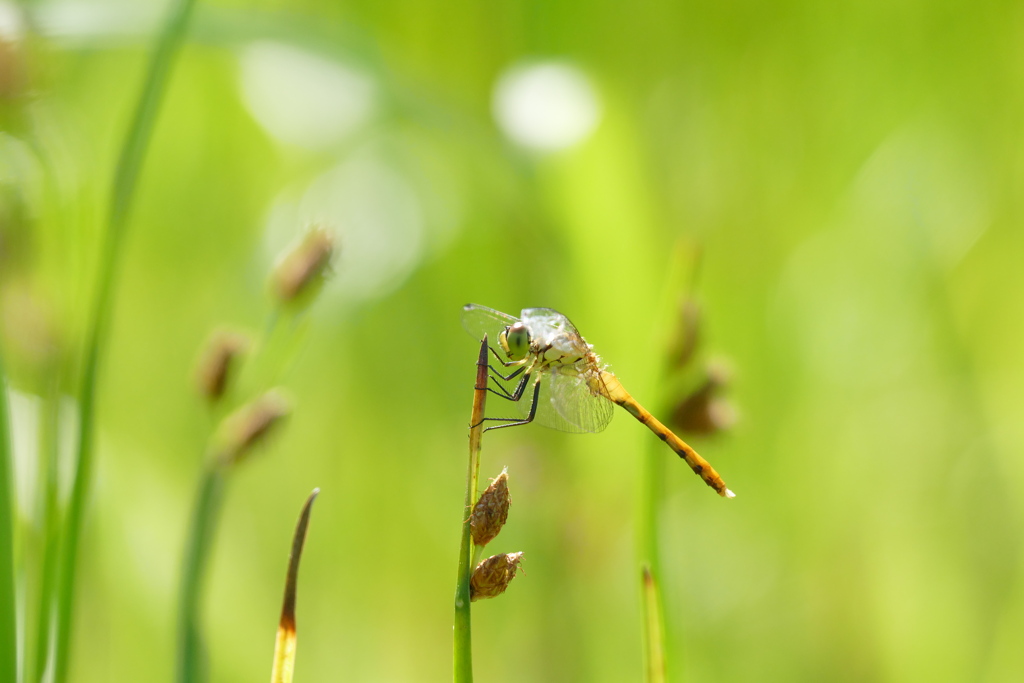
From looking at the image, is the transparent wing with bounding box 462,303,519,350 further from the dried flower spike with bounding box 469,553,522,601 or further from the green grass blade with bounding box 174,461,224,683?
the dried flower spike with bounding box 469,553,522,601

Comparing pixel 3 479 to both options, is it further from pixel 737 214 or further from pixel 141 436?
pixel 737 214

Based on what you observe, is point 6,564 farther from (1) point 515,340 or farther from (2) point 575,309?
(2) point 575,309

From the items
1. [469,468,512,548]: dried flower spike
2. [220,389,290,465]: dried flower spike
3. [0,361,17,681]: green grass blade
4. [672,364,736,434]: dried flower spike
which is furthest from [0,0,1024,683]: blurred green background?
[0,361,17,681]: green grass blade

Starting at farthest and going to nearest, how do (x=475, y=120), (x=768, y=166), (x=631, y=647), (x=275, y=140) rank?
(x=768, y=166) < (x=275, y=140) < (x=631, y=647) < (x=475, y=120)

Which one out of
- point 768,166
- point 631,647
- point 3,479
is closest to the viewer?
point 3,479

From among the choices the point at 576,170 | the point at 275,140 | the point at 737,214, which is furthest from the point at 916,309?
the point at 275,140

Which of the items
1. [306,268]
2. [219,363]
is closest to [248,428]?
[219,363]
